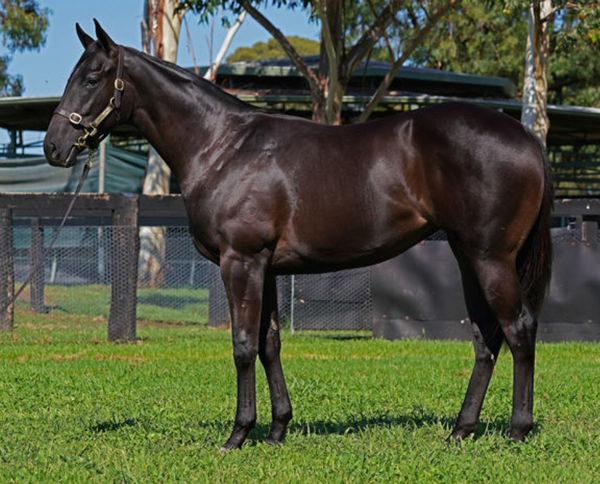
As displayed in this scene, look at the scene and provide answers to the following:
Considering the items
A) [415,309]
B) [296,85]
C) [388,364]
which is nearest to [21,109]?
[296,85]

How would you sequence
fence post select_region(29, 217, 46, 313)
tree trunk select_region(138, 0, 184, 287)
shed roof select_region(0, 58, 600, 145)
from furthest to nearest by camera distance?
shed roof select_region(0, 58, 600, 145)
tree trunk select_region(138, 0, 184, 287)
fence post select_region(29, 217, 46, 313)

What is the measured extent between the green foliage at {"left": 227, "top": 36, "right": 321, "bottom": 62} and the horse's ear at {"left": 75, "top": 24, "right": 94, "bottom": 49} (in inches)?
1834

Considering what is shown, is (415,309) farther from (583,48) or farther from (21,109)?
(583,48)

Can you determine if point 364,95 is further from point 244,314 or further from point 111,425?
point 244,314

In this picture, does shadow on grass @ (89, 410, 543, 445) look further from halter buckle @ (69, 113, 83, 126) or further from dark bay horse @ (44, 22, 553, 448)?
halter buckle @ (69, 113, 83, 126)

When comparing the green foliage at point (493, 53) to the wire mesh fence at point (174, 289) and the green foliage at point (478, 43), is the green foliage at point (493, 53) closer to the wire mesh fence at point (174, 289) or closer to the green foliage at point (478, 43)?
the green foliage at point (478, 43)

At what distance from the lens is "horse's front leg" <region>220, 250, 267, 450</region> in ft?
18.4

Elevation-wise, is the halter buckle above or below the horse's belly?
above

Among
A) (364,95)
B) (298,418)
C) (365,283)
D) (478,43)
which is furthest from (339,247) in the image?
(478,43)

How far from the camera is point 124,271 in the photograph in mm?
12570

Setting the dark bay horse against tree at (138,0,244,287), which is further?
tree at (138,0,244,287)

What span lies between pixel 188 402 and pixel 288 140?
8.84 feet

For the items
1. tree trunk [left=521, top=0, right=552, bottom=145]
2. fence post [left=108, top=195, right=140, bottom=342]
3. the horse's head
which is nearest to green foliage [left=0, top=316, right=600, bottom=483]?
fence post [left=108, top=195, right=140, bottom=342]

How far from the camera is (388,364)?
10.3 m
